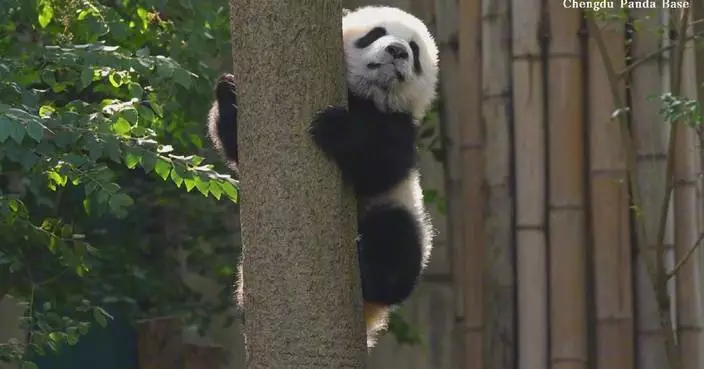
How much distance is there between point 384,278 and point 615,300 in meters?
1.15

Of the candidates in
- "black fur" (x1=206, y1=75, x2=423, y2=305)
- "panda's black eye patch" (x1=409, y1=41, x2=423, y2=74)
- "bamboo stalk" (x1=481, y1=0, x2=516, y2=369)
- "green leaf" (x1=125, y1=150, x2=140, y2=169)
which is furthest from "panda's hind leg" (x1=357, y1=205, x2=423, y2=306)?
"bamboo stalk" (x1=481, y1=0, x2=516, y2=369)

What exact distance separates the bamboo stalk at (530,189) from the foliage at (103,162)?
3.96 ft

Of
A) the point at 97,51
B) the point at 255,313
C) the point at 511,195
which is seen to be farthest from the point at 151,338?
the point at 255,313

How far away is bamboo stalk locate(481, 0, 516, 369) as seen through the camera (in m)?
4.53

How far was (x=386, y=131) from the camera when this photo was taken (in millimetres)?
3377

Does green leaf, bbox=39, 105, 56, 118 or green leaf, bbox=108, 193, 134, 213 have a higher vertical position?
green leaf, bbox=39, 105, 56, 118

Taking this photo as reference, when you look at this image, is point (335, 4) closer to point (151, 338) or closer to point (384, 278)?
point (384, 278)

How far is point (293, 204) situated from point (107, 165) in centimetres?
240

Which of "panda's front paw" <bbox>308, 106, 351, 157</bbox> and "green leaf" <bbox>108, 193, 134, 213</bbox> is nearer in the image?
"panda's front paw" <bbox>308, 106, 351, 157</bbox>

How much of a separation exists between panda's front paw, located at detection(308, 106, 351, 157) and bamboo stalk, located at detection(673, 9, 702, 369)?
80.4 inches

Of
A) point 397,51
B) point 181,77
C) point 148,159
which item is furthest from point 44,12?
point 397,51

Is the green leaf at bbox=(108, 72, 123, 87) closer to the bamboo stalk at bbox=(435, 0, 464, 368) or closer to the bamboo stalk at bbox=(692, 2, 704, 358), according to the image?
the bamboo stalk at bbox=(435, 0, 464, 368)

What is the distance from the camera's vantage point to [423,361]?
5.40 meters

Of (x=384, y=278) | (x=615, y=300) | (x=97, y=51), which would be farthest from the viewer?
(x=615, y=300)
